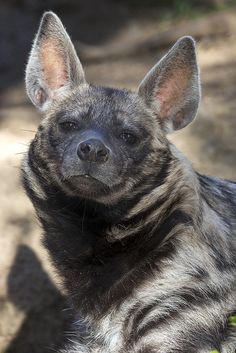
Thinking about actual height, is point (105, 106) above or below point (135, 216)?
above

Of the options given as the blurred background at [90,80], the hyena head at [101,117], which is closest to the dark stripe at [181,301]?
the hyena head at [101,117]

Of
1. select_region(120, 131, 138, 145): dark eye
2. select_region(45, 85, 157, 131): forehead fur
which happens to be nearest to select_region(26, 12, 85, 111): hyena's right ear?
select_region(45, 85, 157, 131): forehead fur

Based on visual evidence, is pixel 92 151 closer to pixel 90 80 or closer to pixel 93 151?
pixel 93 151

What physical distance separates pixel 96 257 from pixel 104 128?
652 mm

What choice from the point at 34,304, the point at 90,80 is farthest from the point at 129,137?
the point at 90,80

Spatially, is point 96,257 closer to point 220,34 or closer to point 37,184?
point 37,184

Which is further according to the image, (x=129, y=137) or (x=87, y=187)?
(x=129, y=137)

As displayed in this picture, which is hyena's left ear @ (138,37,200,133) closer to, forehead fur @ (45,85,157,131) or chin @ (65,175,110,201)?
forehead fur @ (45,85,157,131)

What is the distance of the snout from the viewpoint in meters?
3.93

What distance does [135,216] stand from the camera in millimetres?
4250

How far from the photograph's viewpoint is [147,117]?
4480mm

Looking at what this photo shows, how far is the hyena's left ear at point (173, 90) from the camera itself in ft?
14.5

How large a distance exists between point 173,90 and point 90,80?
4492 millimetres

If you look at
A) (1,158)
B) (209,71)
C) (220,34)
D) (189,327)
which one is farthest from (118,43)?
(189,327)
